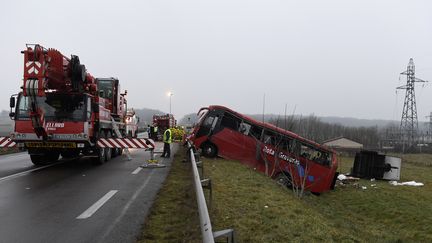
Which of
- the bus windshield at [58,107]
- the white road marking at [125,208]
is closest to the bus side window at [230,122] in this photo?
the bus windshield at [58,107]

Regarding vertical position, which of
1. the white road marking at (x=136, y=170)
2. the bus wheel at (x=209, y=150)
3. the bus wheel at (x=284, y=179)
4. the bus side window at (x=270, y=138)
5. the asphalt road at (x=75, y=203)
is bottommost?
the bus wheel at (x=284, y=179)

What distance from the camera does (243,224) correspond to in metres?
6.85

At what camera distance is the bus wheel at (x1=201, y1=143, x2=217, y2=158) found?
18.7 m

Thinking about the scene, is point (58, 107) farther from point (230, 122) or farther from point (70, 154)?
point (230, 122)

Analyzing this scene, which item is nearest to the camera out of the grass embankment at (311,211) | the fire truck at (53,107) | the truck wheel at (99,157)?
the grass embankment at (311,211)

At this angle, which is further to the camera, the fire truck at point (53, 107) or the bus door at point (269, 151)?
the bus door at point (269, 151)

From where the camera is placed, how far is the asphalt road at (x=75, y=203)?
611 cm

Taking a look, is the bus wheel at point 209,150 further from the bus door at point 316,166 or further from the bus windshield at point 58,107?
the bus windshield at point 58,107

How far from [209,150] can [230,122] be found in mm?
1616

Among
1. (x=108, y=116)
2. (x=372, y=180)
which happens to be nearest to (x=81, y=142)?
(x=108, y=116)

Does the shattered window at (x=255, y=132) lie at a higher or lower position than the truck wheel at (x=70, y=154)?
higher

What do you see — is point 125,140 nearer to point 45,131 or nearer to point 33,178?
point 45,131

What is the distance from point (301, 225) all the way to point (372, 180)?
16699 mm

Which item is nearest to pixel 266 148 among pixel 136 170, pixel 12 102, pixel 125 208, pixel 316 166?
pixel 316 166
